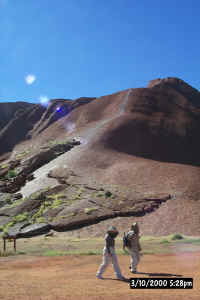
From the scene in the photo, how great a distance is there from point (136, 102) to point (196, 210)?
48777mm

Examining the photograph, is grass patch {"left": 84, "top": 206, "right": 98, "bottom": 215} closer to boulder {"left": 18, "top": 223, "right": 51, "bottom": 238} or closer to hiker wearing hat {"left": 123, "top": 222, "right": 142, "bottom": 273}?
boulder {"left": 18, "top": 223, "right": 51, "bottom": 238}

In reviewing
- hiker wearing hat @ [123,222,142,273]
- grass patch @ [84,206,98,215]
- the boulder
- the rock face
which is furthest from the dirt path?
grass patch @ [84,206,98,215]

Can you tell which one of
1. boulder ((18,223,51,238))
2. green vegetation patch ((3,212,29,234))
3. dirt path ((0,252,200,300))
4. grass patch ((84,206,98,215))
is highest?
grass patch ((84,206,98,215))

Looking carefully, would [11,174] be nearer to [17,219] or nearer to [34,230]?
[17,219]

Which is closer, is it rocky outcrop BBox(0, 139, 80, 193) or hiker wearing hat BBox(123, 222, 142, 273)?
hiker wearing hat BBox(123, 222, 142, 273)

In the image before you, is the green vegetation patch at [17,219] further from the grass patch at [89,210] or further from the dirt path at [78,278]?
the dirt path at [78,278]

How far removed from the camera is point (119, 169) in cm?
4078

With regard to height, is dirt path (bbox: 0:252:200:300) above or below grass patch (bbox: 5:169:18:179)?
below

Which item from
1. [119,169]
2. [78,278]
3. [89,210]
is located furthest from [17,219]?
[78,278]

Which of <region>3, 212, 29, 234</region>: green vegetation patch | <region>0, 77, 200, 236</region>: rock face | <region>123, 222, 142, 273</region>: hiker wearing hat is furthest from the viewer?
<region>3, 212, 29, 234</region>: green vegetation patch

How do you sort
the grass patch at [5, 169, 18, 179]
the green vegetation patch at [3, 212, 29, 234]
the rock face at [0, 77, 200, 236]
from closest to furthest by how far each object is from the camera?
the rock face at [0, 77, 200, 236] → the green vegetation patch at [3, 212, 29, 234] → the grass patch at [5, 169, 18, 179]

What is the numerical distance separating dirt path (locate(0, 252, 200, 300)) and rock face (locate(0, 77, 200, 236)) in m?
12.6

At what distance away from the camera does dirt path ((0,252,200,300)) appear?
7.91 meters

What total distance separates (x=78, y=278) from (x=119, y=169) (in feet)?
99.4
